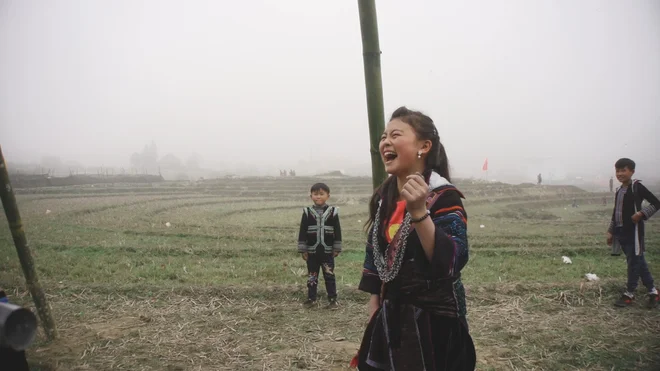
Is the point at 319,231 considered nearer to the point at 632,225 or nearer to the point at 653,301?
the point at 632,225

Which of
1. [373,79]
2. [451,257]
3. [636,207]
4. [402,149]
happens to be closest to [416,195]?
[451,257]

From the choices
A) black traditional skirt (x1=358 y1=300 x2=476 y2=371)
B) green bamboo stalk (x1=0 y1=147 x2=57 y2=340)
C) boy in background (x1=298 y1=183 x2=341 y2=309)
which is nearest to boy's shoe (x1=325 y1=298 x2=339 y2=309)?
boy in background (x1=298 y1=183 x2=341 y2=309)

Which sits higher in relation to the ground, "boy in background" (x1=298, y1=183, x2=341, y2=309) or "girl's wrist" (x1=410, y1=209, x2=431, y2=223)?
"girl's wrist" (x1=410, y1=209, x2=431, y2=223)

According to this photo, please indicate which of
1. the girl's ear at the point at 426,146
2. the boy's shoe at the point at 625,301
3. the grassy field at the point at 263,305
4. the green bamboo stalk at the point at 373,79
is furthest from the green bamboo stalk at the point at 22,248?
the boy's shoe at the point at 625,301

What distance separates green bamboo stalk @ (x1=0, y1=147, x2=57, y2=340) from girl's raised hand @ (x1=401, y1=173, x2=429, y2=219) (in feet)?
11.8

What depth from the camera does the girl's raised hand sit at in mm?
1433

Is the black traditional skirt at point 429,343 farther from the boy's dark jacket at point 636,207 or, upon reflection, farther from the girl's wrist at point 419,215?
the boy's dark jacket at point 636,207

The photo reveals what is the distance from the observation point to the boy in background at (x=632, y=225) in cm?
475

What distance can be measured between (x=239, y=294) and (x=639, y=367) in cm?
416

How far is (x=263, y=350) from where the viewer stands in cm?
362

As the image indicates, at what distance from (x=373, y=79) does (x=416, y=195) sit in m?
1.23

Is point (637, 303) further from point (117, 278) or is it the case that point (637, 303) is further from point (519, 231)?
point (519, 231)

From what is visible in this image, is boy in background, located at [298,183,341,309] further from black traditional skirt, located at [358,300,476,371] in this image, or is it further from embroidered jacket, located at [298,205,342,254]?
black traditional skirt, located at [358,300,476,371]

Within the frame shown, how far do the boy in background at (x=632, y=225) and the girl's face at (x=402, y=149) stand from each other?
4.18 m
